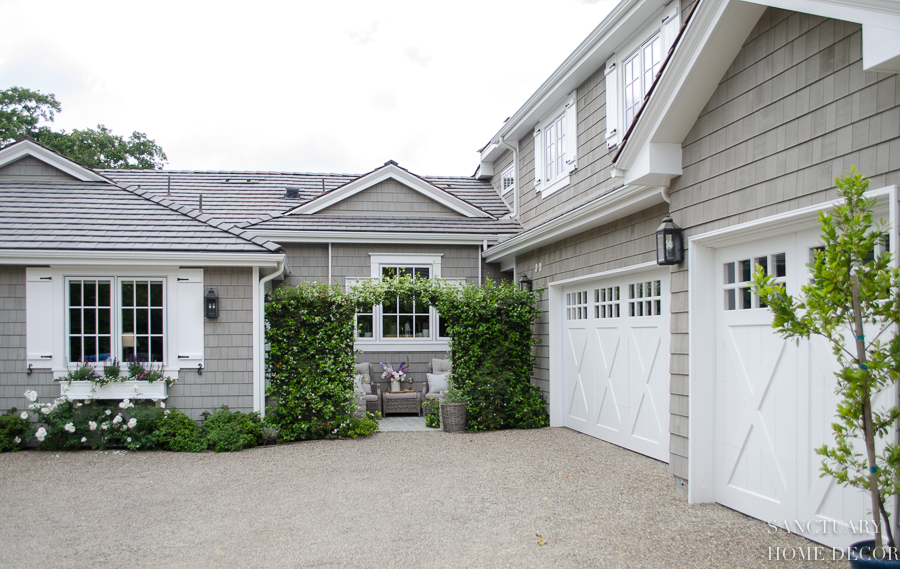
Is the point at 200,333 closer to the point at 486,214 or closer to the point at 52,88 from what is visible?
the point at 486,214

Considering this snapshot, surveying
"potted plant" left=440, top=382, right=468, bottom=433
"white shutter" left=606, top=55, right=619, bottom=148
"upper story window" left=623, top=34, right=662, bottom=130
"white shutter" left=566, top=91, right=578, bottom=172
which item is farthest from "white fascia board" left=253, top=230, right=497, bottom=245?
"upper story window" left=623, top=34, right=662, bottom=130

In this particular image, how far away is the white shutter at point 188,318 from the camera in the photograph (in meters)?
8.32

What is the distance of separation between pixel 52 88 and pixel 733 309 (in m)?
33.1

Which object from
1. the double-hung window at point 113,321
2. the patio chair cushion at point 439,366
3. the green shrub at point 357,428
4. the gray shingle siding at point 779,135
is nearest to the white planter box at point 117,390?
the double-hung window at point 113,321

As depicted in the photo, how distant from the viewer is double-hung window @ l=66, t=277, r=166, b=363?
8242mm

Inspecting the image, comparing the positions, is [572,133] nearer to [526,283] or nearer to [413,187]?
A: [526,283]

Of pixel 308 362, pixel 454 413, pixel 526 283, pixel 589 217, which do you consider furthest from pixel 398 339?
pixel 589 217

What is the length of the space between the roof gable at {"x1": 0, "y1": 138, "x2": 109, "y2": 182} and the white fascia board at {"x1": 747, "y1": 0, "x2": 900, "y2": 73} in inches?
415

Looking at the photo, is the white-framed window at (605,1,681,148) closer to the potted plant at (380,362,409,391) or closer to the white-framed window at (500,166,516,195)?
the white-framed window at (500,166,516,195)

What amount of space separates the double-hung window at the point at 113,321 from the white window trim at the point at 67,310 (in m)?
0.05

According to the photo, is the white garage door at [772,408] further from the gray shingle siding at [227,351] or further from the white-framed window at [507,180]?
the white-framed window at [507,180]

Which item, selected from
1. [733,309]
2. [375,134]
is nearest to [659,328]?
[733,309]

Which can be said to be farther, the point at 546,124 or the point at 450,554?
the point at 546,124

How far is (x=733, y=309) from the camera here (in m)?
5.09
